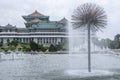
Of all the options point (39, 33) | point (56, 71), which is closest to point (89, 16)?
point (56, 71)

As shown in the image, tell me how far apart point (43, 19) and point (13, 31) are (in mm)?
18508

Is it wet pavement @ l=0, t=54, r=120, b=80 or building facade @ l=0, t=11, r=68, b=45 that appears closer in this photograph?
wet pavement @ l=0, t=54, r=120, b=80

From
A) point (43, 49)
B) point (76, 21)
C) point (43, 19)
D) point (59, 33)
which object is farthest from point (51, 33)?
point (76, 21)

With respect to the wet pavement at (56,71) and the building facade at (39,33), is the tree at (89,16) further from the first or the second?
the building facade at (39,33)

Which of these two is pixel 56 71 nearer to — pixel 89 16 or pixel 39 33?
pixel 89 16

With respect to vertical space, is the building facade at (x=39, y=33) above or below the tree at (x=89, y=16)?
above

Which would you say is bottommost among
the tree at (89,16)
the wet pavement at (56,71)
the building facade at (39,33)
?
the wet pavement at (56,71)

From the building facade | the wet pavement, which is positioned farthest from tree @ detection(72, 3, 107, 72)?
the building facade

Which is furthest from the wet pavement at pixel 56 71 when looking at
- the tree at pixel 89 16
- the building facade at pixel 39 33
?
the building facade at pixel 39 33

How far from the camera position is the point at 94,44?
106 metres

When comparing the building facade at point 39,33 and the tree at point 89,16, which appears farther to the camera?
the building facade at point 39,33

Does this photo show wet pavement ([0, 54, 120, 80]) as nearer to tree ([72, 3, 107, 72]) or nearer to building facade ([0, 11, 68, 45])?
tree ([72, 3, 107, 72])

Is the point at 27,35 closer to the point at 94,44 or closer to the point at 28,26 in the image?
the point at 28,26

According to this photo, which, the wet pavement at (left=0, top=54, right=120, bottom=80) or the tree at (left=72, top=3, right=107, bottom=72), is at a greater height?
the tree at (left=72, top=3, right=107, bottom=72)
